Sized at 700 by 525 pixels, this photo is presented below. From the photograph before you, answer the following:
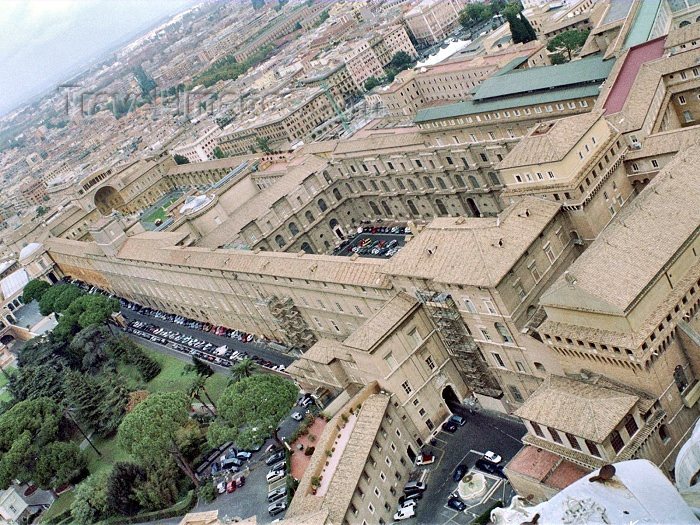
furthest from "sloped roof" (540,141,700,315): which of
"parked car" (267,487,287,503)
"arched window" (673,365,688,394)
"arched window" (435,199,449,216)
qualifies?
"arched window" (435,199,449,216)

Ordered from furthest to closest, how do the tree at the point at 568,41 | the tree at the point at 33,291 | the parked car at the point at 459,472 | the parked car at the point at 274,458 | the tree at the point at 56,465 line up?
the tree at the point at 33,291 < the tree at the point at 568,41 < the tree at the point at 56,465 < the parked car at the point at 274,458 < the parked car at the point at 459,472

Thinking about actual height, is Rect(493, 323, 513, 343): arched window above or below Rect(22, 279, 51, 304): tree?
below

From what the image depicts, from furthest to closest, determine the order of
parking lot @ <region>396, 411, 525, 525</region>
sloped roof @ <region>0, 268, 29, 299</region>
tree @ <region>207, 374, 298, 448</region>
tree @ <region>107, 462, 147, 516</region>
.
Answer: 1. sloped roof @ <region>0, 268, 29, 299</region>
2. tree @ <region>107, 462, 147, 516</region>
3. tree @ <region>207, 374, 298, 448</region>
4. parking lot @ <region>396, 411, 525, 525</region>

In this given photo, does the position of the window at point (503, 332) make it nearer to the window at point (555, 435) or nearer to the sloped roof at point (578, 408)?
the sloped roof at point (578, 408)

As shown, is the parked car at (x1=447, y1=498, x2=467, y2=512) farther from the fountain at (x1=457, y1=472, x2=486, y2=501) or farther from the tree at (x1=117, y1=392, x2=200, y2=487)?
the tree at (x1=117, y1=392, x2=200, y2=487)

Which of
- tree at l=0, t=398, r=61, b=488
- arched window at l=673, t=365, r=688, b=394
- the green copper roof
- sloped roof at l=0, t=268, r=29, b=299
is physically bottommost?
arched window at l=673, t=365, r=688, b=394

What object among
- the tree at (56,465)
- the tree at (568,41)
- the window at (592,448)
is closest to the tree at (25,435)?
the tree at (56,465)
